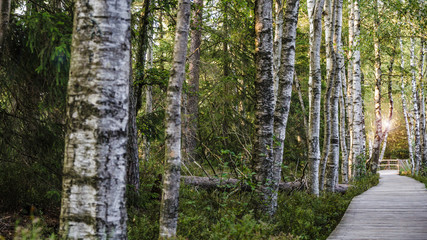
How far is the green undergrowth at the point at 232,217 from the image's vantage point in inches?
196

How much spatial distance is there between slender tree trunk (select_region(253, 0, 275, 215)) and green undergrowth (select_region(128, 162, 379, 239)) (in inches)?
24.4

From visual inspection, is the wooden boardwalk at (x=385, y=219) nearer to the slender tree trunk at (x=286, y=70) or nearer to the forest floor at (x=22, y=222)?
the slender tree trunk at (x=286, y=70)

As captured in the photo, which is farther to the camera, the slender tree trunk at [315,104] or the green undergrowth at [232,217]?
the slender tree trunk at [315,104]

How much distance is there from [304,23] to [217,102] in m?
9.32

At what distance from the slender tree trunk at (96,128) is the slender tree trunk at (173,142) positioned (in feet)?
6.20

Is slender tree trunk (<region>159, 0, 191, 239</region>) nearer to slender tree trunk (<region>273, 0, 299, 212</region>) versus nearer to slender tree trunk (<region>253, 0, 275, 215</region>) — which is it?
slender tree trunk (<region>253, 0, 275, 215</region>)

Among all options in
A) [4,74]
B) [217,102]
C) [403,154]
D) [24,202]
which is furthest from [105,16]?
[403,154]

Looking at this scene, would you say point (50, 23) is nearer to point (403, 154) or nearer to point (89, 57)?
point (89, 57)

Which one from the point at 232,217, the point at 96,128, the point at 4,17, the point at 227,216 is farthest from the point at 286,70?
the point at 96,128

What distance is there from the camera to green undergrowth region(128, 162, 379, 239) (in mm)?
4984

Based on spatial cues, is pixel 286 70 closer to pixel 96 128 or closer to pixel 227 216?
pixel 227 216

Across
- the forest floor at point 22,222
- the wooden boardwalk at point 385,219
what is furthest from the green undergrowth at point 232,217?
the forest floor at point 22,222

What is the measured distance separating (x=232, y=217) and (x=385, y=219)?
12.3 feet

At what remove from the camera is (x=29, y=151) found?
19.0ft
